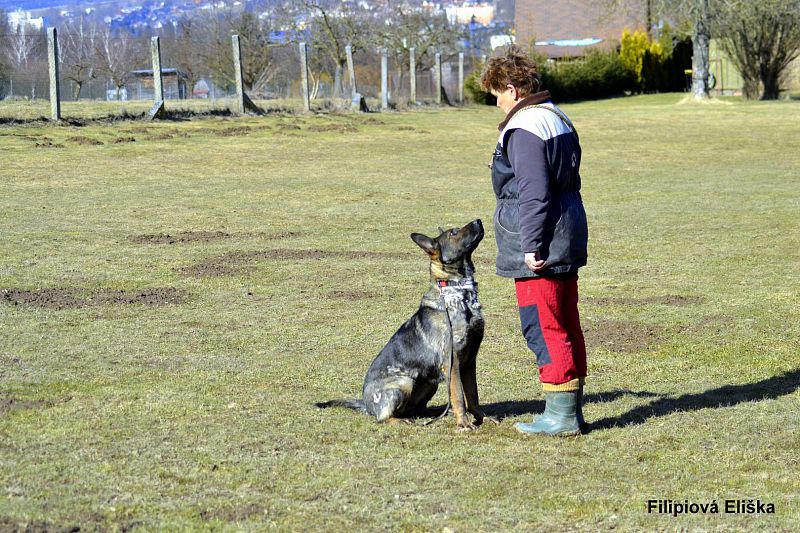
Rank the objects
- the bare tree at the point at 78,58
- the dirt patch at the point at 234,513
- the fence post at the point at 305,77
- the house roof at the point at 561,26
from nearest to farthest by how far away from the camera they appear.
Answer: the dirt patch at the point at 234,513, the fence post at the point at 305,77, the bare tree at the point at 78,58, the house roof at the point at 561,26

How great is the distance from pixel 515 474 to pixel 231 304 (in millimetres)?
5592

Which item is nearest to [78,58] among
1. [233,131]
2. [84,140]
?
[233,131]

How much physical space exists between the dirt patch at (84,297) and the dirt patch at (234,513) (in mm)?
5874

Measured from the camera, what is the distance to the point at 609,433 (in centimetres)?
627

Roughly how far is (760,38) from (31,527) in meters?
50.1

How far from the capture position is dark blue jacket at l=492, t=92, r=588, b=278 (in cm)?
566

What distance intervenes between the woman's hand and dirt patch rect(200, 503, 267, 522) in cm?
187

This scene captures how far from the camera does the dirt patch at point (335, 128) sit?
94.6 feet

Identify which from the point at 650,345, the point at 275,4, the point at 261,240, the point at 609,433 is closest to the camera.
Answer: the point at 609,433

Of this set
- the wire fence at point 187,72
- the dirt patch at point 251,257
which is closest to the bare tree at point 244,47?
the wire fence at point 187,72

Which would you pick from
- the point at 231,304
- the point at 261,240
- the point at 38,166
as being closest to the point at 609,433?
the point at 231,304

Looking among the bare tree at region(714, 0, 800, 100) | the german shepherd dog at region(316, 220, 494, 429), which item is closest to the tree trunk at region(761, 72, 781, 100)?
the bare tree at region(714, 0, 800, 100)

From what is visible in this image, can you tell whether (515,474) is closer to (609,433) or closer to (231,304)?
(609,433)

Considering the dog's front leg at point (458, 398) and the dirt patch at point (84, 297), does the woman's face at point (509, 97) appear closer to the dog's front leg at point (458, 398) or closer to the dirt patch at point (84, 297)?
the dog's front leg at point (458, 398)
